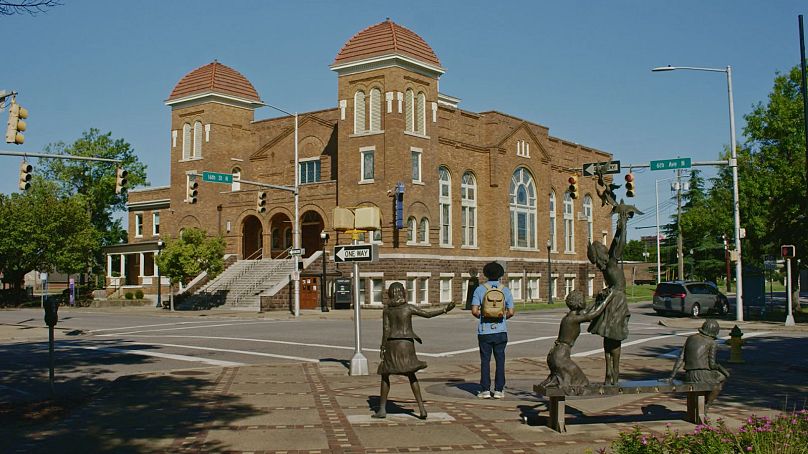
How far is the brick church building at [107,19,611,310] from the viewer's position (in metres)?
42.3

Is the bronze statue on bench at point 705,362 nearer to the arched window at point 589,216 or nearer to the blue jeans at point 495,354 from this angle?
the blue jeans at point 495,354

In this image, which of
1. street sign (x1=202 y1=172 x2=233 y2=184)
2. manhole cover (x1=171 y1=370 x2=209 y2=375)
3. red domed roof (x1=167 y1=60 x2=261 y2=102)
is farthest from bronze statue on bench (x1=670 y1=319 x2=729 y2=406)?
red domed roof (x1=167 y1=60 x2=261 y2=102)

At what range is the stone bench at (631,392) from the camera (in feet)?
28.1

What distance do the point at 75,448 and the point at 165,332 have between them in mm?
18361

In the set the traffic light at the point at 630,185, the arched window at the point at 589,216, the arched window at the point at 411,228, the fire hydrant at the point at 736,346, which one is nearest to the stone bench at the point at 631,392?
the fire hydrant at the point at 736,346

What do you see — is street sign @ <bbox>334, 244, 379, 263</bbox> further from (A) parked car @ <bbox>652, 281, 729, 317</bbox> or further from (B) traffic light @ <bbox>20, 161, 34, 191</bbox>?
(A) parked car @ <bbox>652, 281, 729, 317</bbox>

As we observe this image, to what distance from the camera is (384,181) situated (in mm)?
41625

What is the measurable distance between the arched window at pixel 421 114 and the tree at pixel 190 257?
13.5m

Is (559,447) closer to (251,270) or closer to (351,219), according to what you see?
(351,219)

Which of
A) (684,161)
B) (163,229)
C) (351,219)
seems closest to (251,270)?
(163,229)

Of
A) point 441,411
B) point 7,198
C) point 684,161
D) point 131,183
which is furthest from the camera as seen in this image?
point 131,183

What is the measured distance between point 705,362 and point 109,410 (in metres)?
7.59

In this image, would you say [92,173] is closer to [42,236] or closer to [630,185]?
[42,236]

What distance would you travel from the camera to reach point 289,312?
128 ft
